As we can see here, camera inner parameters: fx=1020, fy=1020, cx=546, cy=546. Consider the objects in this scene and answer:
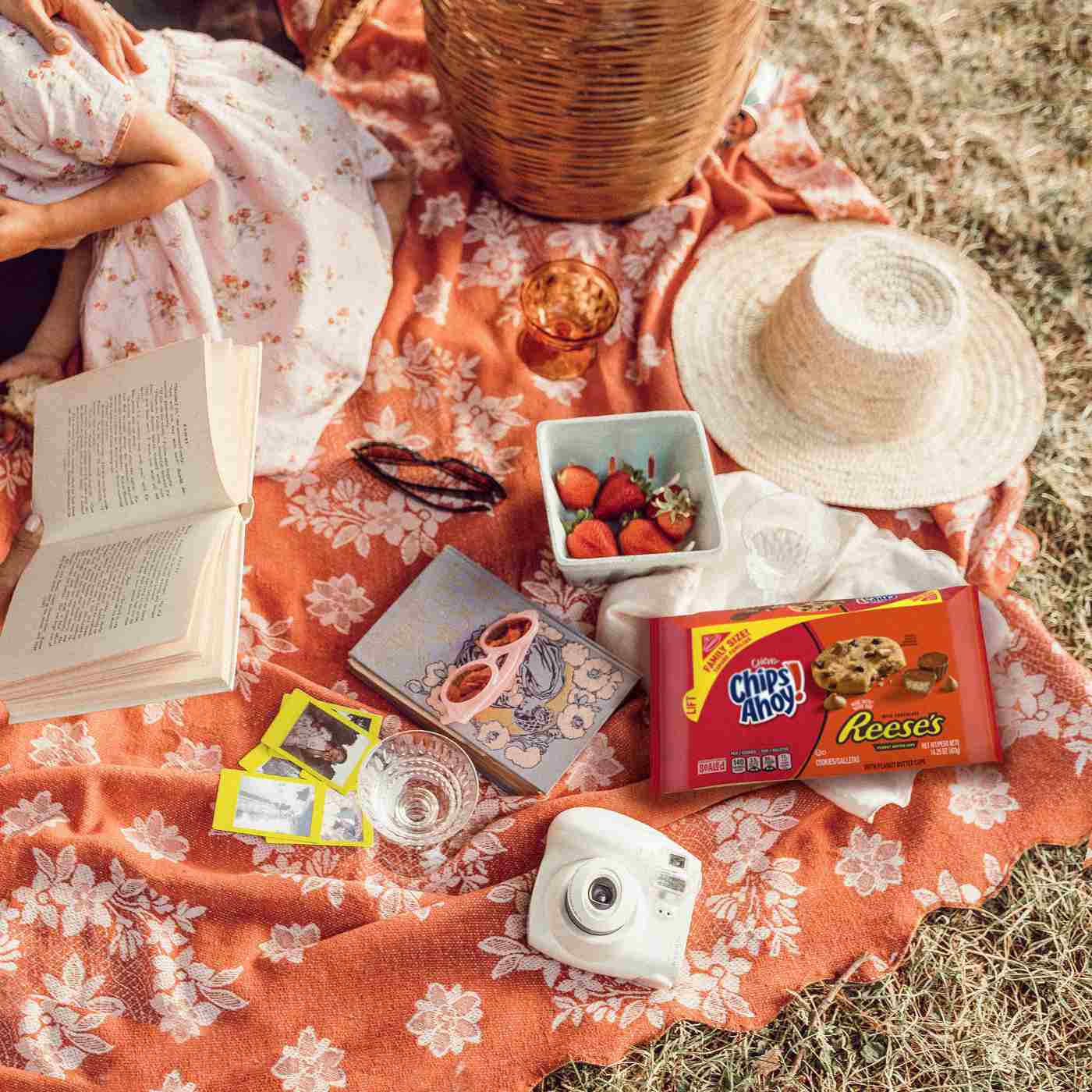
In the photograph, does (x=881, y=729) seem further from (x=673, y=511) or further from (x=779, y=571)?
(x=673, y=511)

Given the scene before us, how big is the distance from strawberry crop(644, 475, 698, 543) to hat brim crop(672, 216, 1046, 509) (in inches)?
6.1

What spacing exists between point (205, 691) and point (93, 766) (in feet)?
0.63

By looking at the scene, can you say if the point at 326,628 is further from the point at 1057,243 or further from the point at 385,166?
the point at 1057,243

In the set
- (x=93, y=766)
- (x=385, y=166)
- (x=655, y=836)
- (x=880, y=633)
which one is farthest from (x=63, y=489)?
(x=880, y=633)

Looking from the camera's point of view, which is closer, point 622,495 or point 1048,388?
point 622,495

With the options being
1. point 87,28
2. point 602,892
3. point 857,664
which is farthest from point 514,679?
point 87,28

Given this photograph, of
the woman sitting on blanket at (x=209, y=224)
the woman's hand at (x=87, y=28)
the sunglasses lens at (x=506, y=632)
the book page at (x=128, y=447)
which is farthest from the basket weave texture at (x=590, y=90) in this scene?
the sunglasses lens at (x=506, y=632)

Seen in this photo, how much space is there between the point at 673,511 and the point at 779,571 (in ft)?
0.56

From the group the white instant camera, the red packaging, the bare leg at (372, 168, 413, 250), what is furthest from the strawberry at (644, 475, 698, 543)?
the bare leg at (372, 168, 413, 250)

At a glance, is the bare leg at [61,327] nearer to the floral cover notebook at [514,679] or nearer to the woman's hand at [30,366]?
the woman's hand at [30,366]

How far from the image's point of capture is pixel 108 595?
3.62 ft

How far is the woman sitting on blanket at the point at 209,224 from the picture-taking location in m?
1.24

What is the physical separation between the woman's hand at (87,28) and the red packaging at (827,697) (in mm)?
986

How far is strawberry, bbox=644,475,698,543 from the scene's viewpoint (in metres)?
1.26
